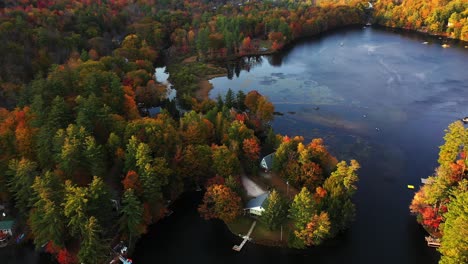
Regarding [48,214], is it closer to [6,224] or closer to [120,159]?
[6,224]

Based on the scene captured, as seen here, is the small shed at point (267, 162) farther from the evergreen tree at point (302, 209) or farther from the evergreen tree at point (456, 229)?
the evergreen tree at point (456, 229)

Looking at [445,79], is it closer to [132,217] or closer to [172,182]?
[172,182]

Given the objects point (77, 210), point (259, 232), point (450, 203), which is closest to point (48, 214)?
point (77, 210)

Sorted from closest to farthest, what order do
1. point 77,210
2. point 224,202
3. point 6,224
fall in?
point 77,210
point 6,224
point 224,202

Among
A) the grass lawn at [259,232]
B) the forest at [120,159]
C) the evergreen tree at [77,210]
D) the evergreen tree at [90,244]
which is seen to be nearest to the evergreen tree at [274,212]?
the forest at [120,159]

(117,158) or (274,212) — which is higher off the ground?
(117,158)

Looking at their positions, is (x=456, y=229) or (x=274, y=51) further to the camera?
(x=274, y=51)
